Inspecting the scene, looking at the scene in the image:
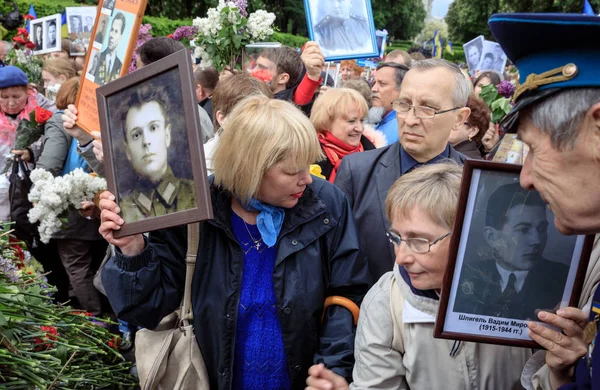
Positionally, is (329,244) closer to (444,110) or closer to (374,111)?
(444,110)

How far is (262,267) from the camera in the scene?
93.7 inches

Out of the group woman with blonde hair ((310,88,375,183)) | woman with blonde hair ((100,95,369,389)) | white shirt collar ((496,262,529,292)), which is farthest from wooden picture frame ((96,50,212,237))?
woman with blonde hair ((310,88,375,183))

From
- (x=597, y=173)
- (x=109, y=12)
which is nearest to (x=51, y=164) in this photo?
(x=109, y=12)

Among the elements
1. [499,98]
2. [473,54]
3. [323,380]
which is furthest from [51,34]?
[323,380]

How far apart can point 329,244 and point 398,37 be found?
60.0 meters

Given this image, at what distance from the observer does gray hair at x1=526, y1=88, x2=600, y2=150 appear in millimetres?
1284

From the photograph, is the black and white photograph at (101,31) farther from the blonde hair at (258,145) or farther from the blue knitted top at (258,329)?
the blue knitted top at (258,329)

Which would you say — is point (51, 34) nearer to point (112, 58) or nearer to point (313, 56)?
point (313, 56)

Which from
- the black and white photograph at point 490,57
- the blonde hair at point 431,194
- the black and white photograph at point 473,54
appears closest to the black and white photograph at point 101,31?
the blonde hair at point 431,194

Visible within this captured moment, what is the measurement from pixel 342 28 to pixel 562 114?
385 centimetres

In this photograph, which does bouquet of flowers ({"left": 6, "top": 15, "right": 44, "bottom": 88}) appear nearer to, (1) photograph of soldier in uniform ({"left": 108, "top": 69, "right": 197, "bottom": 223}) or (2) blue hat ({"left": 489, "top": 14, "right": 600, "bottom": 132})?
(1) photograph of soldier in uniform ({"left": 108, "top": 69, "right": 197, "bottom": 223})

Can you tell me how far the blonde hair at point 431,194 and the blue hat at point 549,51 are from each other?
57 cm

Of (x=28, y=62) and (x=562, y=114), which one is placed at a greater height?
(x=28, y=62)

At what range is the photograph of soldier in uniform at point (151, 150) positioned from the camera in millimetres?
2004
